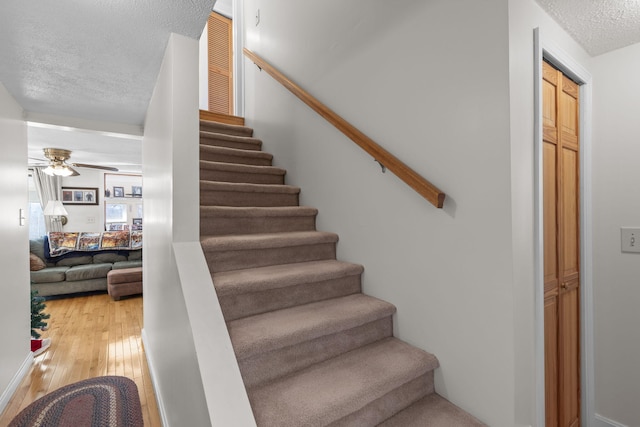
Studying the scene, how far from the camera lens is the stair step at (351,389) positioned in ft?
3.88

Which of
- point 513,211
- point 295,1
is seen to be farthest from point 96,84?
point 513,211

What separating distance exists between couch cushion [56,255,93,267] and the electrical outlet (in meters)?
6.77

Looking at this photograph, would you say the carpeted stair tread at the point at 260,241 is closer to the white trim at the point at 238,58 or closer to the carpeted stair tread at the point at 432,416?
the carpeted stair tread at the point at 432,416

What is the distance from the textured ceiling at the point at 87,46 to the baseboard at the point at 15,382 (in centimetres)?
203

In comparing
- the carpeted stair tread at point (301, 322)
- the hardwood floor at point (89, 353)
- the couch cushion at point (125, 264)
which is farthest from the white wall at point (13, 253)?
the couch cushion at point (125, 264)

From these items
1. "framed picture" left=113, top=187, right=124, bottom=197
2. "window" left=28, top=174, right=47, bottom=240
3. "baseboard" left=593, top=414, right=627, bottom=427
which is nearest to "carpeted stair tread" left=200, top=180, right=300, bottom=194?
"baseboard" left=593, top=414, right=627, bottom=427

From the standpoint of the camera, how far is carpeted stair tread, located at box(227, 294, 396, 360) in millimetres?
Result: 1354

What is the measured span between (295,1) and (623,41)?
7.51ft

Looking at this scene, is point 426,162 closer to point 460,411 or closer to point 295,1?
point 460,411

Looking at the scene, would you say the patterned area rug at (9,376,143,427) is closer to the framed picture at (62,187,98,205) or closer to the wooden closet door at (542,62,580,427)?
the wooden closet door at (542,62,580,427)

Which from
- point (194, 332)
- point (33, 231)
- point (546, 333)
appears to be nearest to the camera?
point (194, 332)

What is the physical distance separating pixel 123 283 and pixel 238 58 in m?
3.71

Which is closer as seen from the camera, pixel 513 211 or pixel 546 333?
pixel 513 211

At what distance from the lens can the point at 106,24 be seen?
4.84ft
